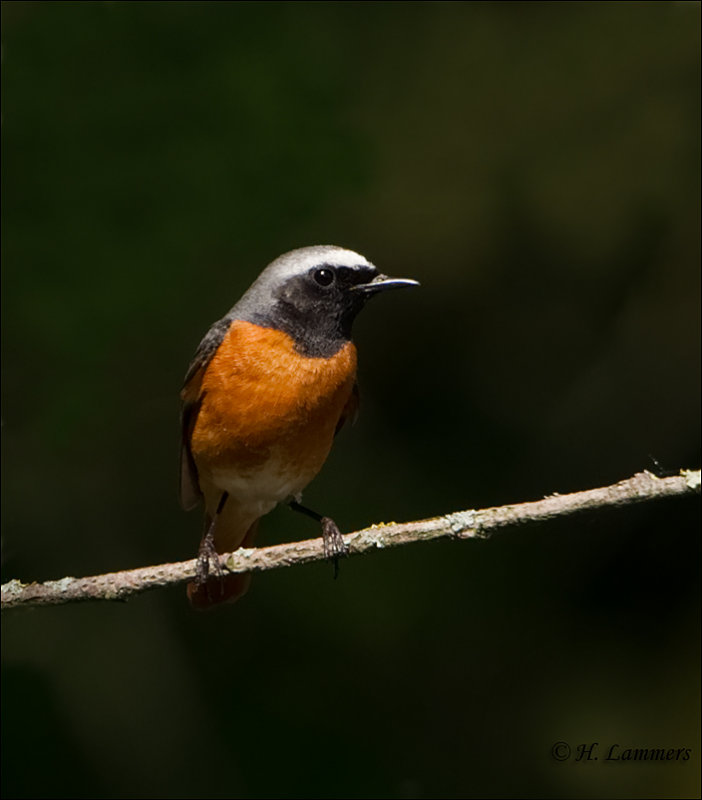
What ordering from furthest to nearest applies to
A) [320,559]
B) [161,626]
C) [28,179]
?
[161,626], [28,179], [320,559]

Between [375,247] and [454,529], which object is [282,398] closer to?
[454,529]

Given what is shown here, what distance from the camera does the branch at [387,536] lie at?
370 cm

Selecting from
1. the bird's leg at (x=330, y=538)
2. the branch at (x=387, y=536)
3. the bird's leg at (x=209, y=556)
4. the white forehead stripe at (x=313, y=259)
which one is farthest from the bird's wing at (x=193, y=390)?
the branch at (x=387, y=536)

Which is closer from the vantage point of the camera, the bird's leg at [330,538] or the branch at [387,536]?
the branch at [387,536]

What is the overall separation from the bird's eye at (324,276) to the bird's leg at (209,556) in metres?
1.02

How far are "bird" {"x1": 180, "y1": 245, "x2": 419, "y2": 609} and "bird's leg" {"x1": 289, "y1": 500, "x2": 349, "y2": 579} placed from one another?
0.01m

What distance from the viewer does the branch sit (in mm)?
3697

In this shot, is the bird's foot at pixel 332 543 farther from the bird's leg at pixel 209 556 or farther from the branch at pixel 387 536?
the bird's leg at pixel 209 556

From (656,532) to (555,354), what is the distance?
1.10m

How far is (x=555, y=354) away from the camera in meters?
6.79

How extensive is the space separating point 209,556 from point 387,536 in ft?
3.55

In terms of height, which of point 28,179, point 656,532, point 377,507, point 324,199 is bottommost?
point 656,532

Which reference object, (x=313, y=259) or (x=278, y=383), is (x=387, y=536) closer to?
(x=278, y=383)

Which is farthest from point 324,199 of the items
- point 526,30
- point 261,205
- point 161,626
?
point 161,626
